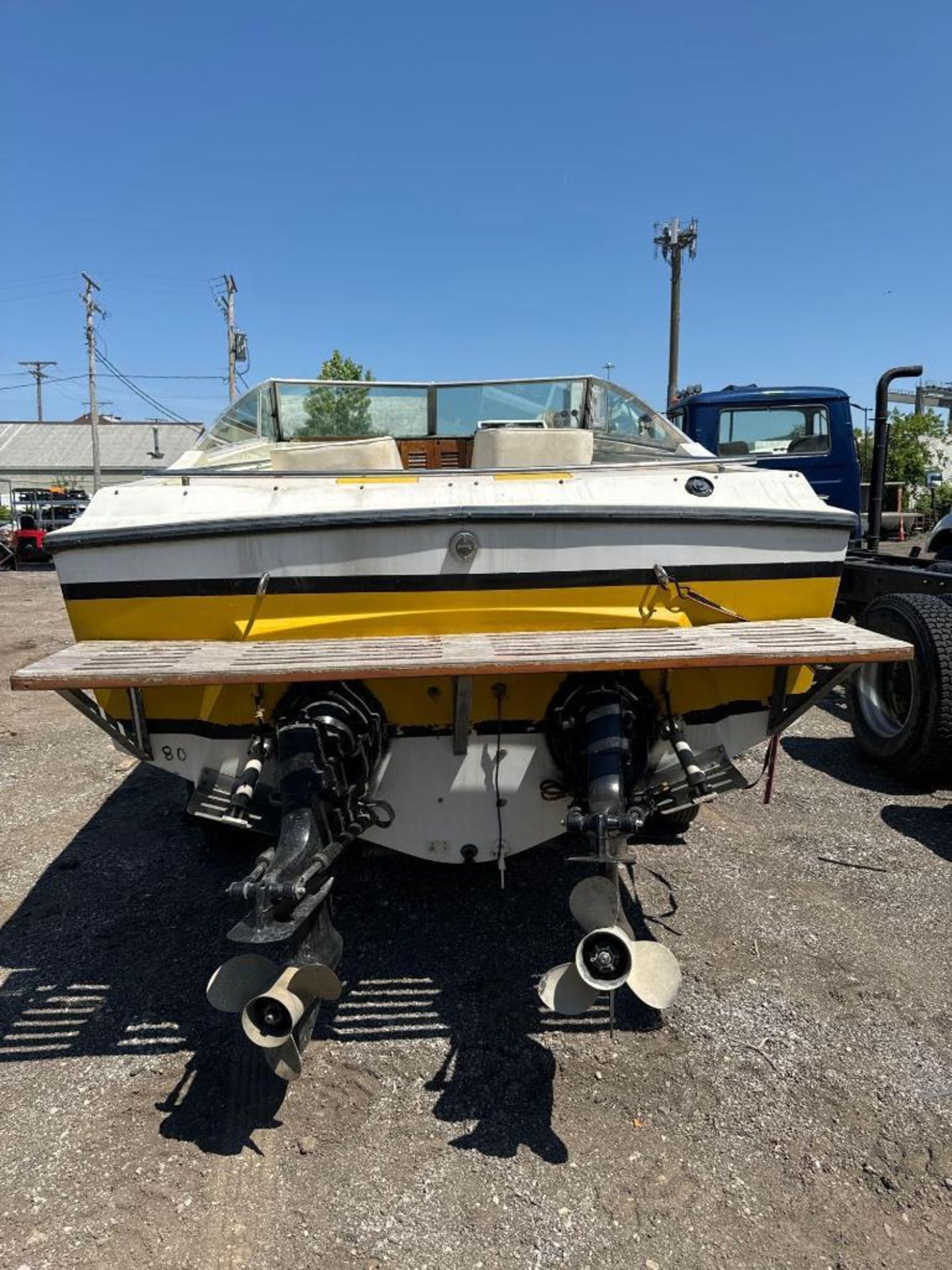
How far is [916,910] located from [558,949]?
159 centimetres

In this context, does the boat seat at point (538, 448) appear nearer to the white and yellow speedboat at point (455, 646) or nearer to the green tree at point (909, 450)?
the white and yellow speedboat at point (455, 646)

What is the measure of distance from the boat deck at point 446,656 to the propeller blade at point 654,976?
0.79 m

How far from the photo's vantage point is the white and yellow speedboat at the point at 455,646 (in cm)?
231

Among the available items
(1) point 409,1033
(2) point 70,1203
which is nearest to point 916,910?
(1) point 409,1033

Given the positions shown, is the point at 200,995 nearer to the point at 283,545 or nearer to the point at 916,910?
the point at 283,545

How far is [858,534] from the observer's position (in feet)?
28.7

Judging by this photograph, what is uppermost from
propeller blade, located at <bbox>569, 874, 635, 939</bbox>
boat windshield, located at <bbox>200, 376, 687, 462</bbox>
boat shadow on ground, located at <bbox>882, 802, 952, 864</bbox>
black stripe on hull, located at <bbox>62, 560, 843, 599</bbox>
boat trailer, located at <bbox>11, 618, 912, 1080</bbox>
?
boat windshield, located at <bbox>200, 376, 687, 462</bbox>

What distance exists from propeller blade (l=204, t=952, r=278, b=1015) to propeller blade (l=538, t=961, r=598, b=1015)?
0.77 metres

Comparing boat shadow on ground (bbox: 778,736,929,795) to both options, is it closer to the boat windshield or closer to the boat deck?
the boat windshield

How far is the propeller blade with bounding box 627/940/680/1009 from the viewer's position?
217 centimetres

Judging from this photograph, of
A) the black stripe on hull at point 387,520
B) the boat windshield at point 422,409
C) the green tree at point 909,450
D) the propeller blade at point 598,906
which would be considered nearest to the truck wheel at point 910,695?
the boat windshield at point 422,409

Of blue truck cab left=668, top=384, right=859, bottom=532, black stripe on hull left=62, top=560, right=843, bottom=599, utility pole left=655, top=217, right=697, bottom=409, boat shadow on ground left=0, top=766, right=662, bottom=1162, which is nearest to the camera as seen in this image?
boat shadow on ground left=0, top=766, right=662, bottom=1162

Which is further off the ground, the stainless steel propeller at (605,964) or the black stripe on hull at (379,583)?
the black stripe on hull at (379,583)

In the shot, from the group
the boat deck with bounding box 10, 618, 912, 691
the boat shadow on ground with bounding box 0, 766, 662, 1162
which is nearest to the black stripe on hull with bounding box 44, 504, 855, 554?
the boat deck with bounding box 10, 618, 912, 691
